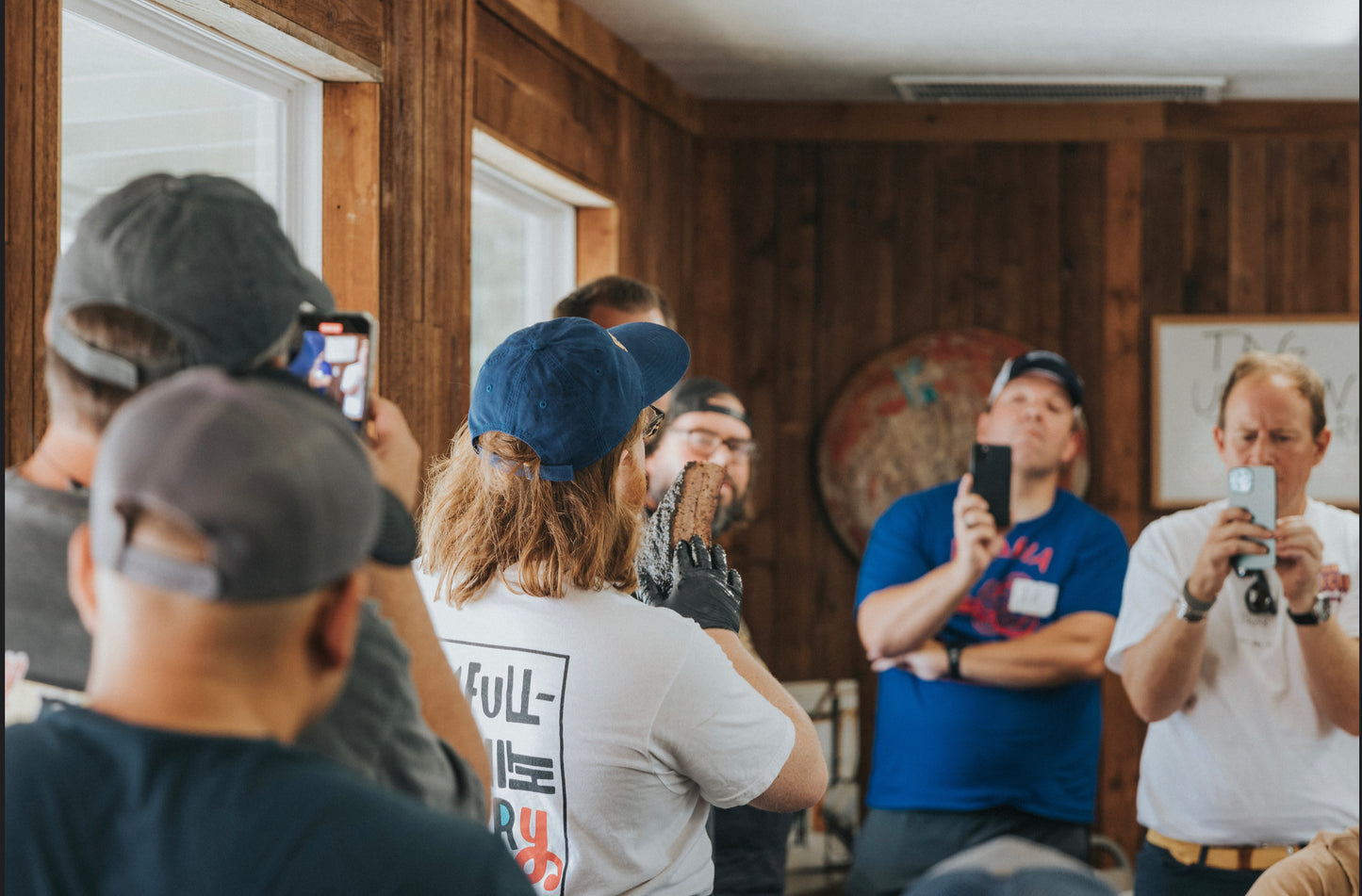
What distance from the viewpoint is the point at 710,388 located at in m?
2.35

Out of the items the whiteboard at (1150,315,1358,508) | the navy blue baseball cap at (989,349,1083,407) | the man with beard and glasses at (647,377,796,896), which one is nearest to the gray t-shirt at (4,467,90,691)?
the man with beard and glasses at (647,377,796,896)

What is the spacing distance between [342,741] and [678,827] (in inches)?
21.9

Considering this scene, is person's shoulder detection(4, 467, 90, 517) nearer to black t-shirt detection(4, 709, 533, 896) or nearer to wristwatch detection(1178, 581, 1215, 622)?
black t-shirt detection(4, 709, 533, 896)

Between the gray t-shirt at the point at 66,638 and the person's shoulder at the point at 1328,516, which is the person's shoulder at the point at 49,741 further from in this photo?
the person's shoulder at the point at 1328,516

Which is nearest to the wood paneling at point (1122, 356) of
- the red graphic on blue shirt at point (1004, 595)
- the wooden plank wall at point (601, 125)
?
the wooden plank wall at point (601, 125)

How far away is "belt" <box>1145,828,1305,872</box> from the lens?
177 centimetres

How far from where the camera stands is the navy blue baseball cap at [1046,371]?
7.86ft

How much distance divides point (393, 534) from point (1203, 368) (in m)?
3.60

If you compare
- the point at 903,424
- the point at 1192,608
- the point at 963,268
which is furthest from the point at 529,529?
the point at 963,268

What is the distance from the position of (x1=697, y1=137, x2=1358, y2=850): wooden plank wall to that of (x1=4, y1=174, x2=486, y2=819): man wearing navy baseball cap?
315 cm

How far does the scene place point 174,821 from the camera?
1.73ft

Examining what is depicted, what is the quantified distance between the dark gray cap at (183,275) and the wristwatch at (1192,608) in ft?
4.89

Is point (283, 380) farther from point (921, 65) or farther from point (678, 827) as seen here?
point (921, 65)

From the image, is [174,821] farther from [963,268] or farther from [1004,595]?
[963,268]
